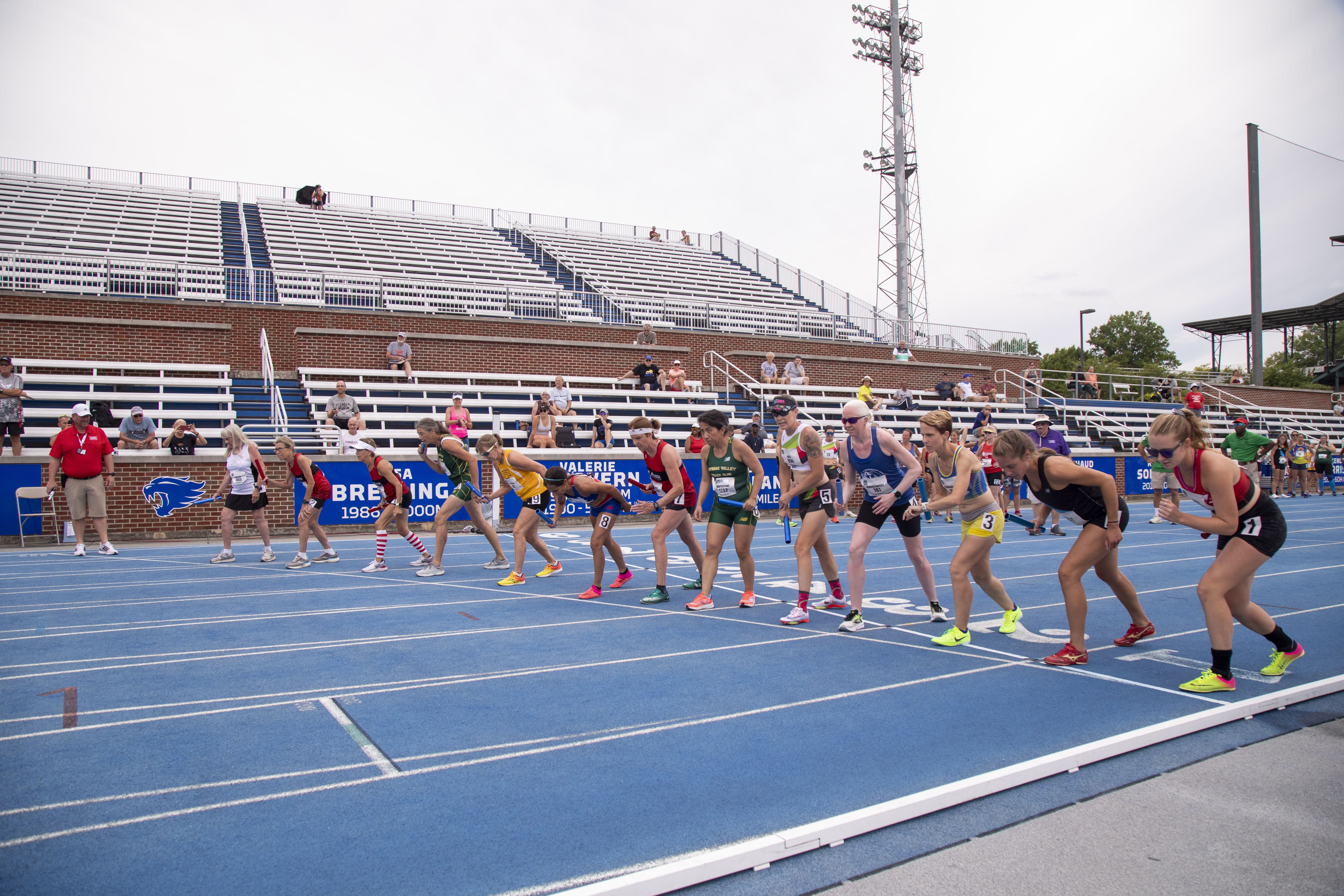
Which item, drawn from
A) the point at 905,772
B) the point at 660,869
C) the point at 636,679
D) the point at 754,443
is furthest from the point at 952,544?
the point at 660,869

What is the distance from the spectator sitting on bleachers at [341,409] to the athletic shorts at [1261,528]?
15.4m

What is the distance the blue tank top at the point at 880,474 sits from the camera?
7.26 m

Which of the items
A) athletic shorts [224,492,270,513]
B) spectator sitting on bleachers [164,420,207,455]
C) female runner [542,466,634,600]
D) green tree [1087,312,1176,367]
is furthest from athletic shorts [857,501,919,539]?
green tree [1087,312,1176,367]

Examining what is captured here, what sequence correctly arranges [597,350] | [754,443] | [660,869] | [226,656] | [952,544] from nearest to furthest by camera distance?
1. [660,869]
2. [226,656]
3. [952,544]
4. [754,443]
5. [597,350]

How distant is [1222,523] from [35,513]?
17042 mm

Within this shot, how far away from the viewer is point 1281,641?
18.5 feet

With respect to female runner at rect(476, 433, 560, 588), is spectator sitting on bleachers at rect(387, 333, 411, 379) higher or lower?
higher

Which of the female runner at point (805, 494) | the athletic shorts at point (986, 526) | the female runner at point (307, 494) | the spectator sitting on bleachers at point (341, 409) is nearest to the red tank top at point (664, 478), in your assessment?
the female runner at point (805, 494)

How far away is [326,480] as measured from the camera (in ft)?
39.7

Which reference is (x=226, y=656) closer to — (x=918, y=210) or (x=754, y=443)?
(x=754, y=443)

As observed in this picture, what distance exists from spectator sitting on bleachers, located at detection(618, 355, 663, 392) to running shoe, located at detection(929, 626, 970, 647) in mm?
16172

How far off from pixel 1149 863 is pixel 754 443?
13.6m

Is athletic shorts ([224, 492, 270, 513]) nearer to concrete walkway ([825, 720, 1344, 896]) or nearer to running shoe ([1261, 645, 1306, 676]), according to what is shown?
concrete walkway ([825, 720, 1344, 896])

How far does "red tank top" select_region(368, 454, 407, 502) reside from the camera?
35.6 ft
